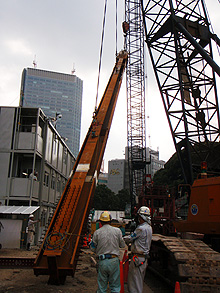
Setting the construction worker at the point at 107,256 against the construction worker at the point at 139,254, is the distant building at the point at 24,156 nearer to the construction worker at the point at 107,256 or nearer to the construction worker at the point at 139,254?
the construction worker at the point at 139,254

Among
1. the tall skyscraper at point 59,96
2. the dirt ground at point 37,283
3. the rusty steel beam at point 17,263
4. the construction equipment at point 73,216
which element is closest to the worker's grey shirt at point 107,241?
the construction equipment at point 73,216

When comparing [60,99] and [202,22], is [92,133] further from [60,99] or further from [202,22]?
[60,99]

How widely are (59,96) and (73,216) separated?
169m

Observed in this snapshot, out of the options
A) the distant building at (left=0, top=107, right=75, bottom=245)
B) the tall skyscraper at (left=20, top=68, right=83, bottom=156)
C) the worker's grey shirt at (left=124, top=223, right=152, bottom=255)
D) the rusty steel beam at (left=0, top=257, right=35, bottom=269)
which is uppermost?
the tall skyscraper at (left=20, top=68, right=83, bottom=156)

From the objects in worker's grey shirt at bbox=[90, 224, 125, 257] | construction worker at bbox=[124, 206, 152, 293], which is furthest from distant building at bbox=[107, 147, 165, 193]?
worker's grey shirt at bbox=[90, 224, 125, 257]

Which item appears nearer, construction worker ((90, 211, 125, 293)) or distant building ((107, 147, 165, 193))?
construction worker ((90, 211, 125, 293))

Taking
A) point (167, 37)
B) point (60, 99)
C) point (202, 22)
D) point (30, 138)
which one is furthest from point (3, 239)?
point (60, 99)

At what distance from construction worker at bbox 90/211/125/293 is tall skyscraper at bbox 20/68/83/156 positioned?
6276 inches

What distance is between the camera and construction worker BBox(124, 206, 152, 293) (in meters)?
5.42

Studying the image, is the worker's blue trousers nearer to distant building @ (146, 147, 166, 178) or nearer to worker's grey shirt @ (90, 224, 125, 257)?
worker's grey shirt @ (90, 224, 125, 257)

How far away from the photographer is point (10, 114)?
1802 cm

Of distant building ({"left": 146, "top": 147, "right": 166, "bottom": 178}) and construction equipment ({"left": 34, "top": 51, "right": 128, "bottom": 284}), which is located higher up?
distant building ({"left": 146, "top": 147, "right": 166, "bottom": 178})

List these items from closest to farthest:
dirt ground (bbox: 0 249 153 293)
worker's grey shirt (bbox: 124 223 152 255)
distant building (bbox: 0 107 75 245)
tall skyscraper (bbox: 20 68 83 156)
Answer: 1. worker's grey shirt (bbox: 124 223 152 255)
2. dirt ground (bbox: 0 249 153 293)
3. distant building (bbox: 0 107 75 245)
4. tall skyscraper (bbox: 20 68 83 156)

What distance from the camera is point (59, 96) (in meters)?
170
